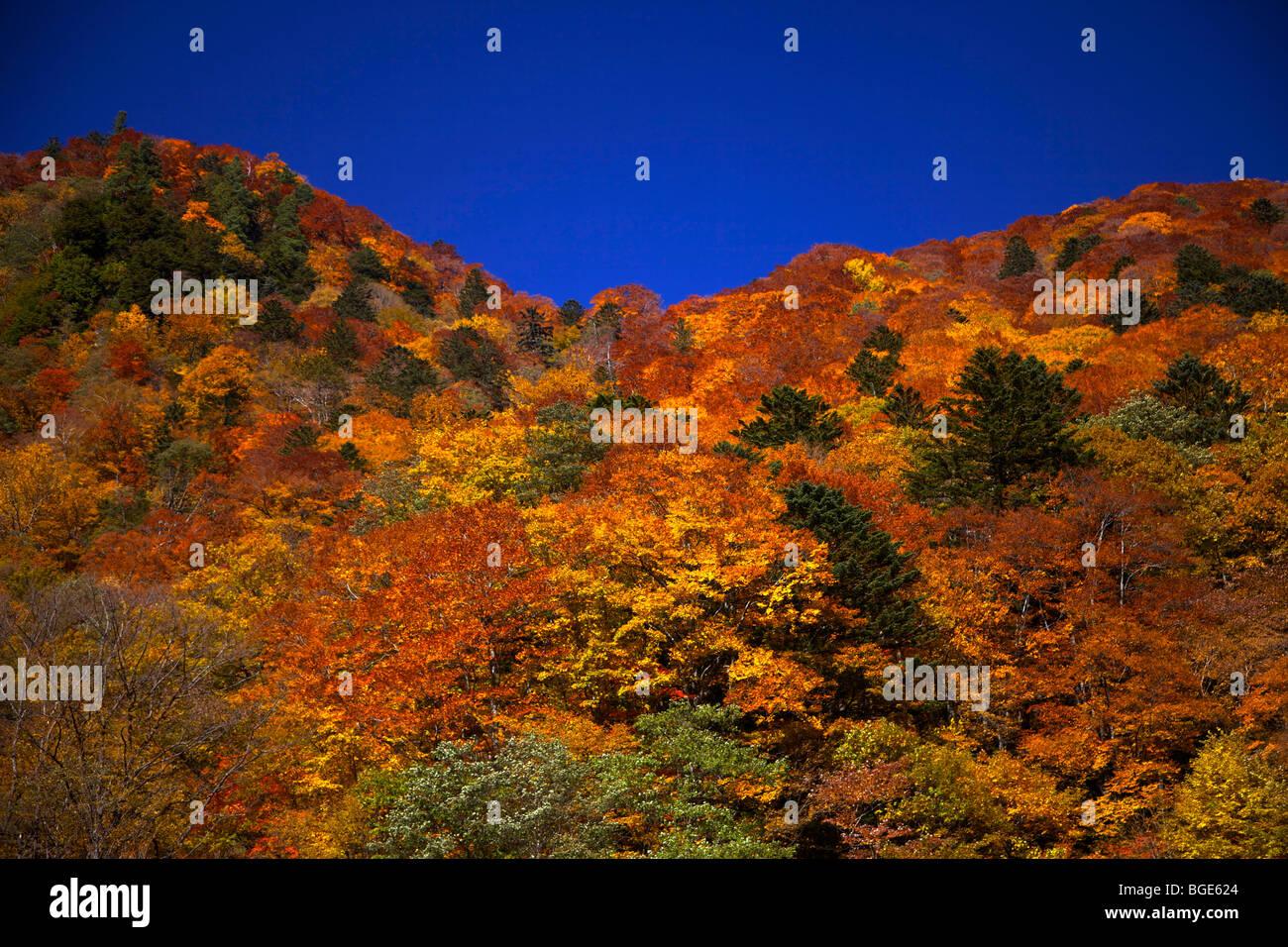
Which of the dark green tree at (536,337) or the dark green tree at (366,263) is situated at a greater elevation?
the dark green tree at (366,263)

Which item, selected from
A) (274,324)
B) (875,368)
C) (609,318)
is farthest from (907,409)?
(274,324)

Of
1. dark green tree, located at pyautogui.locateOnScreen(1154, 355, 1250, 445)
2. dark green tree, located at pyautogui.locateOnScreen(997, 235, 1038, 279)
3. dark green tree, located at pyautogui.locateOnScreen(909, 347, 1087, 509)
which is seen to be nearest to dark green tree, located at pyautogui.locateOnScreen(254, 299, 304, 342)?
dark green tree, located at pyautogui.locateOnScreen(909, 347, 1087, 509)

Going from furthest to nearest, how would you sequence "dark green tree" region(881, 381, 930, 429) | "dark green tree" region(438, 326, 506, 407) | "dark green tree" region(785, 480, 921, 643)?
1. "dark green tree" region(438, 326, 506, 407)
2. "dark green tree" region(881, 381, 930, 429)
3. "dark green tree" region(785, 480, 921, 643)

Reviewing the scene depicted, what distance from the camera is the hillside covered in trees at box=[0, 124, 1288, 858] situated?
16156 mm

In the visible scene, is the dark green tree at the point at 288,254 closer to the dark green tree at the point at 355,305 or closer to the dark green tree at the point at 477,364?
the dark green tree at the point at 355,305

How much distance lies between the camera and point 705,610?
22.9 m

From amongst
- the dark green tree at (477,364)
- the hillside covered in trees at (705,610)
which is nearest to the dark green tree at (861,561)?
the hillside covered in trees at (705,610)

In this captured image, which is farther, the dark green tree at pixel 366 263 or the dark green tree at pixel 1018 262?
the dark green tree at pixel 366 263

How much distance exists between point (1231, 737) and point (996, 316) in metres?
45.1

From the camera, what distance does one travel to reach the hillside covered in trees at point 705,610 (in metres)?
16.2

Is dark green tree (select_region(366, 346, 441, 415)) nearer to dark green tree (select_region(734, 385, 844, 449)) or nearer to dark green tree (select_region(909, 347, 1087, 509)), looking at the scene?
dark green tree (select_region(734, 385, 844, 449))

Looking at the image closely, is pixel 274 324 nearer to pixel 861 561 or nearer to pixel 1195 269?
pixel 861 561

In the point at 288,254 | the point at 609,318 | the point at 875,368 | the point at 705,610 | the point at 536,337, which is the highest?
the point at 288,254
